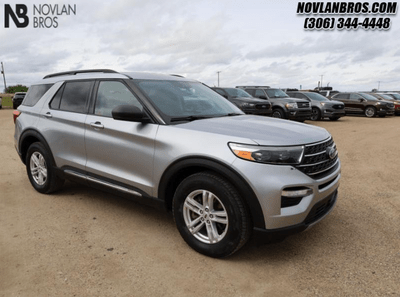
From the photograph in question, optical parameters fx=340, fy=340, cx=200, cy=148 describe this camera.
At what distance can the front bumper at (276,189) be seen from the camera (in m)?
2.82

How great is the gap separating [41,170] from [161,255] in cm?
270

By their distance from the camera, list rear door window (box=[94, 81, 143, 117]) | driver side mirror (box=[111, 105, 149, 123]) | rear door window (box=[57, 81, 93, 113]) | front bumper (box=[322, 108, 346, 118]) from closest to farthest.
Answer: driver side mirror (box=[111, 105, 149, 123]) < rear door window (box=[94, 81, 143, 117]) < rear door window (box=[57, 81, 93, 113]) < front bumper (box=[322, 108, 346, 118])

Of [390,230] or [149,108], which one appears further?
[390,230]

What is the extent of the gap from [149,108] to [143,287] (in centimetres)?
173

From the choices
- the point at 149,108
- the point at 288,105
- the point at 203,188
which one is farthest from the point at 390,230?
the point at 288,105

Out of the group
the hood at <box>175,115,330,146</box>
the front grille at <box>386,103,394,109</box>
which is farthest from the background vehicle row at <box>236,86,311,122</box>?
the hood at <box>175,115,330,146</box>

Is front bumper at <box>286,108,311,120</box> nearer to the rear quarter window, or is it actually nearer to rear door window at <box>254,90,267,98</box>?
rear door window at <box>254,90,267,98</box>

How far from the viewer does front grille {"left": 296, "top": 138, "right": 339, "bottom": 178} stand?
2.98m

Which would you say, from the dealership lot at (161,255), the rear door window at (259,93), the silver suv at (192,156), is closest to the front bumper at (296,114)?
the rear door window at (259,93)

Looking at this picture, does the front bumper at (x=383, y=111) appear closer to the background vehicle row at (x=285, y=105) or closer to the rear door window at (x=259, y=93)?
the background vehicle row at (x=285, y=105)

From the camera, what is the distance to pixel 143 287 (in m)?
2.75

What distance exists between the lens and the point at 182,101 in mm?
3898

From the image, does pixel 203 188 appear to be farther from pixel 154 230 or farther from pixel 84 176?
pixel 84 176

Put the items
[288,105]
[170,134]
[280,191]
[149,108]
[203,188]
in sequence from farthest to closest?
[288,105], [149,108], [170,134], [203,188], [280,191]
